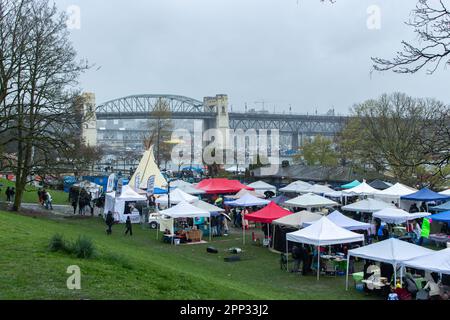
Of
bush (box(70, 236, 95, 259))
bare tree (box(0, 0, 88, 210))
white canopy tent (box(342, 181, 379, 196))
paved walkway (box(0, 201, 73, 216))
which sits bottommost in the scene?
paved walkway (box(0, 201, 73, 216))

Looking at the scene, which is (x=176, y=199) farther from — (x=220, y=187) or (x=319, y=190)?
(x=319, y=190)

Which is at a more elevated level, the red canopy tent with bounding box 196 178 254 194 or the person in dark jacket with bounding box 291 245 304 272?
the red canopy tent with bounding box 196 178 254 194

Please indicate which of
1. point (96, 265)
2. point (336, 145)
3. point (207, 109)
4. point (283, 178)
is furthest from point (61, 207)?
point (207, 109)

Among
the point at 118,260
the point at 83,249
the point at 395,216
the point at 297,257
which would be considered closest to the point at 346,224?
the point at 297,257

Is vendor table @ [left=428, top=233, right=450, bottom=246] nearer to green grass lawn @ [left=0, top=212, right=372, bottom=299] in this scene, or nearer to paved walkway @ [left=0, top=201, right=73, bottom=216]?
green grass lawn @ [left=0, top=212, right=372, bottom=299]

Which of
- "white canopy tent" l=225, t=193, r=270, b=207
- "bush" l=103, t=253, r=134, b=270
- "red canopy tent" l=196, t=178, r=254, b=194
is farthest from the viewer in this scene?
"red canopy tent" l=196, t=178, r=254, b=194

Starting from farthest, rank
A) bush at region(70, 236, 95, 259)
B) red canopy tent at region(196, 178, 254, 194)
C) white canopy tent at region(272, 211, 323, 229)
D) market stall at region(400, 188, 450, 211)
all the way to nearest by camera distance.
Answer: red canopy tent at region(196, 178, 254, 194), market stall at region(400, 188, 450, 211), white canopy tent at region(272, 211, 323, 229), bush at region(70, 236, 95, 259)

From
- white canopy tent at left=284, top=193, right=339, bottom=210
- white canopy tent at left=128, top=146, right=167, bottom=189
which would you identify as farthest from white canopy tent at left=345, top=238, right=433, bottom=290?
white canopy tent at left=128, top=146, right=167, bottom=189

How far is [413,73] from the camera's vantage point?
8.34 meters

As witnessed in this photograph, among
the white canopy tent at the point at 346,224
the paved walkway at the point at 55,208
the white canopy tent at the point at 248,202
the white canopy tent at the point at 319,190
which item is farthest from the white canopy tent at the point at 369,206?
the paved walkway at the point at 55,208

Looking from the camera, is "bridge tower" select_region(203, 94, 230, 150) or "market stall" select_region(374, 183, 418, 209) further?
"bridge tower" select_region(203, 94, 230, 150)

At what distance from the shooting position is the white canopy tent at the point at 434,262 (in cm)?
1302

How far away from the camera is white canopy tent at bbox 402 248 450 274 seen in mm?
13023

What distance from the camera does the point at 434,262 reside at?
1335 cm
